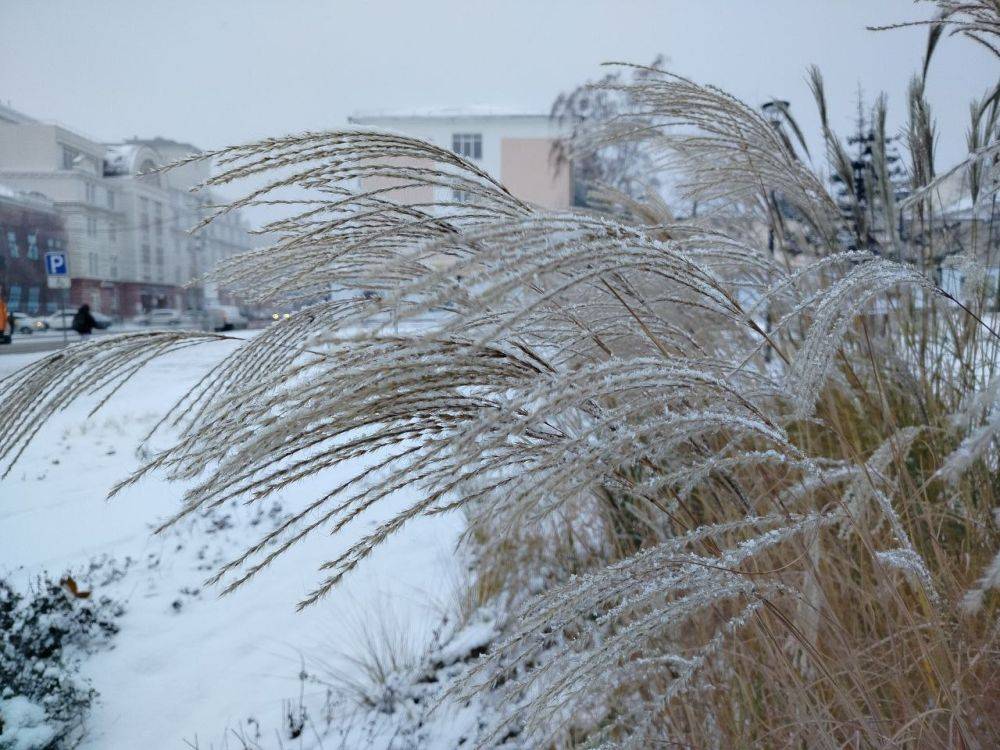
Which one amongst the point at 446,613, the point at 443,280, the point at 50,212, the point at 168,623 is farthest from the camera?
the point at 50,212

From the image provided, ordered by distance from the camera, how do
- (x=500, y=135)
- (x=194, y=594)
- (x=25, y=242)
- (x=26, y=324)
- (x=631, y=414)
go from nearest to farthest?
(x=631, y=414) < (x=194, y=594) < (x=26, y=324) < (x=25, y=242) < (x=500, y=135)

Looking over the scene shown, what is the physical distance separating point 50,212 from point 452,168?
96.9ft

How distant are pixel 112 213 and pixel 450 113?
18.5 m

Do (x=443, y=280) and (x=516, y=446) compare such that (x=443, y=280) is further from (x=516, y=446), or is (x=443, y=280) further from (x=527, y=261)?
(x=516, y=446)

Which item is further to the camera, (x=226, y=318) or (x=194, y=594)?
(x=226, y=318)

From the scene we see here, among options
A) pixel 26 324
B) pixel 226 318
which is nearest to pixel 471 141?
pixel 226 318

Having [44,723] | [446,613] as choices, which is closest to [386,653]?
[446,613]

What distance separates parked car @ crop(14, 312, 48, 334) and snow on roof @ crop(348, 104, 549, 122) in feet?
51.7

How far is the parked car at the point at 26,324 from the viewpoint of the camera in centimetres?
2384

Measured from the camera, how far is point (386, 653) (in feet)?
8.20

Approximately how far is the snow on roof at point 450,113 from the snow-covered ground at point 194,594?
29093 millimetres

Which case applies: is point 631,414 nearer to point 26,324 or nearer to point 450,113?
point 26,324

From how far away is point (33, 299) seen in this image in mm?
27094

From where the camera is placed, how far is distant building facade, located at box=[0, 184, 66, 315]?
882 inches
